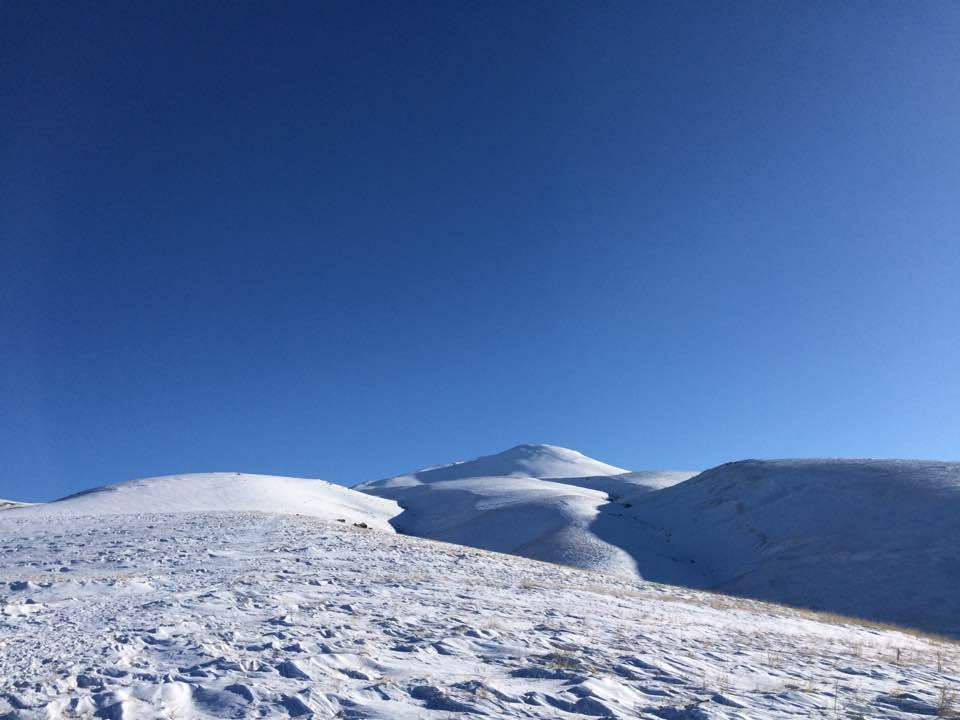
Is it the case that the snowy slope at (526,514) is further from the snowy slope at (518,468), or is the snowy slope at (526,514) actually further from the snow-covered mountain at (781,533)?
the snowy slope at (518,468)

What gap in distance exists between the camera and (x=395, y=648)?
923 centimetres

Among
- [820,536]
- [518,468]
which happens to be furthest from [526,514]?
[518,468]

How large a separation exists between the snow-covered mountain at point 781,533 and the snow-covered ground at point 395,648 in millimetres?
16003

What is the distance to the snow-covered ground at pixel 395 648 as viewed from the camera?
690 cm

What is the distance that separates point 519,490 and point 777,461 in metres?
28.7

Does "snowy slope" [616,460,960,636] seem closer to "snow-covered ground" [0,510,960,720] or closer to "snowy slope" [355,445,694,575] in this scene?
"snowy slope" [355,445,694,575]

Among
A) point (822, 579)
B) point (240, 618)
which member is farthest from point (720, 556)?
point (240, 618)

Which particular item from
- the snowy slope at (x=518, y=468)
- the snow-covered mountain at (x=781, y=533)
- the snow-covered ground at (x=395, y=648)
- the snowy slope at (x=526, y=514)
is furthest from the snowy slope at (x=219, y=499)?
the snowy slope at (x=518, y=468)

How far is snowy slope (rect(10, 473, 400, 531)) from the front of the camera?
43000 millimetres

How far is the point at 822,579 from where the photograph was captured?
116 ft

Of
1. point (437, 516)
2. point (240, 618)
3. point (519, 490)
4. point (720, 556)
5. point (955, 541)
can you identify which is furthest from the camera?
point (519, 490)

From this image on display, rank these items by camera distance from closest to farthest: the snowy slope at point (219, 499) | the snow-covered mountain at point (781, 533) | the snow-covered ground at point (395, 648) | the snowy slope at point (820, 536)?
the snow-covered ground at point (395, 648) → the snowy slope at point (820, 536) → the snow-covered mountain at point (781, 533) → the snowy slope at point (219, 499)

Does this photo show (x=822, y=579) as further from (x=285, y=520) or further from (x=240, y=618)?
(x=240, y=618)

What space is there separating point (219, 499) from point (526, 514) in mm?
25460
